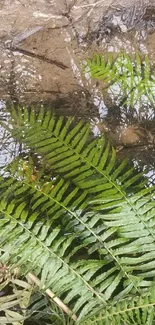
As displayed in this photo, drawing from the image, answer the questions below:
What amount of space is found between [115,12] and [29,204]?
114 cm

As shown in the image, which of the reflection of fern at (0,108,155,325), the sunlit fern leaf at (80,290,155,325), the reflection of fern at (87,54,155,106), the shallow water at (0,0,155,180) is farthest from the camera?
the shallow water at (0,0,155,180)

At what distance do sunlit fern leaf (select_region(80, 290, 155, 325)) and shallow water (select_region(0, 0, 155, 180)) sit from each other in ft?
2.73

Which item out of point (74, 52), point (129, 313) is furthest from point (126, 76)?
point (129, 313)

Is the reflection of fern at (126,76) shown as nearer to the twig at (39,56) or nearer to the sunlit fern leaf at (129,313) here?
the twig at (39,56)

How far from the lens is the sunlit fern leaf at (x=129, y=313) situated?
1582 mm

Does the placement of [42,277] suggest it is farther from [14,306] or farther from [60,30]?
[60,30]

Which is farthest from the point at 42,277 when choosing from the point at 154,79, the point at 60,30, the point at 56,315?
the point at 60,30

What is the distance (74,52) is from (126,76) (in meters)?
0.38

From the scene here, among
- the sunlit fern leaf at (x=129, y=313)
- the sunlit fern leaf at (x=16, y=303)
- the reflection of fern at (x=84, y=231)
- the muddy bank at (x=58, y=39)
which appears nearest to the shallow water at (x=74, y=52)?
the muddy bank at (x=58, y=39)

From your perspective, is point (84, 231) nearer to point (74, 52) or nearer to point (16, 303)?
point (16, 303)

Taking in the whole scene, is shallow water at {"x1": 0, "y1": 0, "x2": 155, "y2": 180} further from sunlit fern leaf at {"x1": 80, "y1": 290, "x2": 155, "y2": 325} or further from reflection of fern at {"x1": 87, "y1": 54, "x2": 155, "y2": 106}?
sunlit fern leaf at {"x1": 80, "y1": 290, "x2": 155, "y2": 325}

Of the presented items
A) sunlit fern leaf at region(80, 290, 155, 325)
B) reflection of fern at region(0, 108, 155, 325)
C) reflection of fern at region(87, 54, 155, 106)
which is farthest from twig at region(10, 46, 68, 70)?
sunlit fern leaf at region(80, 290, 155, 325)

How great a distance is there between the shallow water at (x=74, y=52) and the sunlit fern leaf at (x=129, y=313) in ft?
2.73

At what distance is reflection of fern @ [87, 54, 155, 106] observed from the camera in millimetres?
2094
